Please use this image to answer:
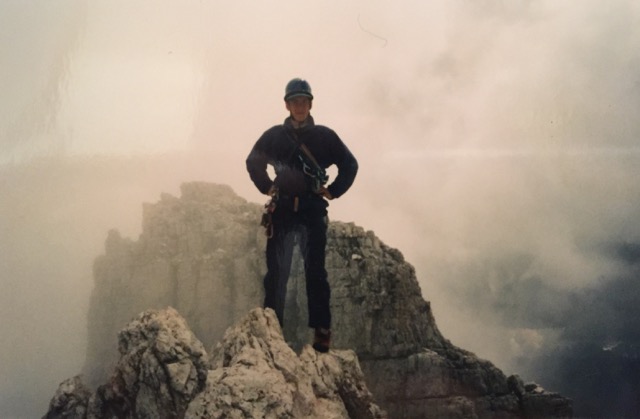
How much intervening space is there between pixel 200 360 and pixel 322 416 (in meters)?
1.55

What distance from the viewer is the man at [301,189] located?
22.2 feet

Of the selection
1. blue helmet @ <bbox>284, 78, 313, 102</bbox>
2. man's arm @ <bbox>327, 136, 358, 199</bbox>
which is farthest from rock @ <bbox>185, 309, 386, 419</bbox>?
blue helmet @ <bbox>284, 78, 313, 102</bbox>

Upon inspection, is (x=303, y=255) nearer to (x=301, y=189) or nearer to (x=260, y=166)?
(x=301, y=189)

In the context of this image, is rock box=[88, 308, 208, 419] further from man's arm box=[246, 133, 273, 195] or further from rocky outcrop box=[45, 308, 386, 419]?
man's arm box=[246, 133, 273, 195]

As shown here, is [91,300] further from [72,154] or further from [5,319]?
[72,154]

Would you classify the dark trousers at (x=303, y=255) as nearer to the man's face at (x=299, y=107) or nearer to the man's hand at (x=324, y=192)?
the man's hand at (x=324, y=192)

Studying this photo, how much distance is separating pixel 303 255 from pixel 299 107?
2.02 meters

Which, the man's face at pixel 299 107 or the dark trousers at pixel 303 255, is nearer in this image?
the man's face at pixel 299 107

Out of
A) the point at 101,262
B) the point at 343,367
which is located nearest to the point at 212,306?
the point at 101,262

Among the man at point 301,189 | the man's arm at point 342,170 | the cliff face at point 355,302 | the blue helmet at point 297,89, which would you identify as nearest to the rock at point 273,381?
the man at point 301,189

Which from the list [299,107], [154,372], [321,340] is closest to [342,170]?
[299,107]

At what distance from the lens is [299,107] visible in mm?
6730

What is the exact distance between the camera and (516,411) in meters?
23.4

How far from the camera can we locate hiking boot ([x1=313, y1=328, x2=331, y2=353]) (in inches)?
264
